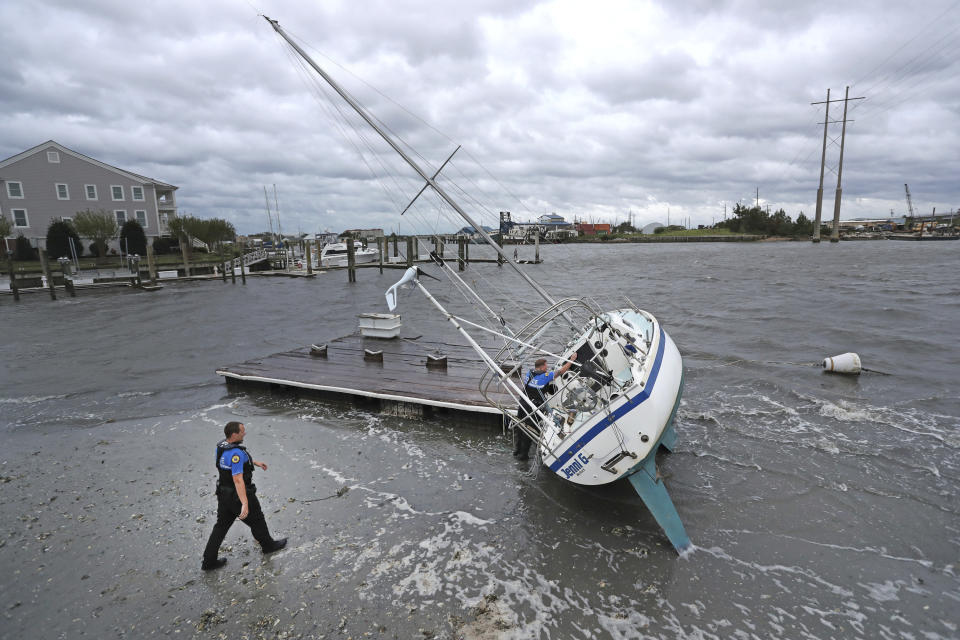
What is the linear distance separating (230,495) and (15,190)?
171ft

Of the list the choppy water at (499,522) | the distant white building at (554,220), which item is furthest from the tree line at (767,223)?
the choppy water at (499,522)

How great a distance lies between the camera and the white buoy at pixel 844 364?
13602mm

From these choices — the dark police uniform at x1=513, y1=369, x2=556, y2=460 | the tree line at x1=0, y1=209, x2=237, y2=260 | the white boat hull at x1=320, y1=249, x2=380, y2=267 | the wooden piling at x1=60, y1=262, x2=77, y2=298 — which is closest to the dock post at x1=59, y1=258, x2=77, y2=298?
the wooden piling at x1=60, y1=262, x2=77, y2=298

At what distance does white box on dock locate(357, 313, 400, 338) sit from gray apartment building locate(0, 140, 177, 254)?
44.3 m

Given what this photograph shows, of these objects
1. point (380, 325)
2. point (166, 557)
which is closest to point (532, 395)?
point (166, 557)

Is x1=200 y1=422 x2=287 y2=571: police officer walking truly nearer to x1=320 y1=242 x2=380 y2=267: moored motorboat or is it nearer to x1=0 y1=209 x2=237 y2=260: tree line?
x1=0 y1=209 x2=237 y2=260: tree line

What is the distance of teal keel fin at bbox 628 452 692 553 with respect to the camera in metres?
6.32

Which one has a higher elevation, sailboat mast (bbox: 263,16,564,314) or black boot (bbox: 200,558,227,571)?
sailboat mast (bbox: 263,16,564,314)

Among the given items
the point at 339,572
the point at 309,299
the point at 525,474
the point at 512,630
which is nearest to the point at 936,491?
the point at 525,474

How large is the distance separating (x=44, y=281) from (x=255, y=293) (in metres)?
15.6

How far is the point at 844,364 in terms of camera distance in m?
13.7

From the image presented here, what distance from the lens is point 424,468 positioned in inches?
338

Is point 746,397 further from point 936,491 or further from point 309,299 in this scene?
point 309,299

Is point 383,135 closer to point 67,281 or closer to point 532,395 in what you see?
point 532,395
